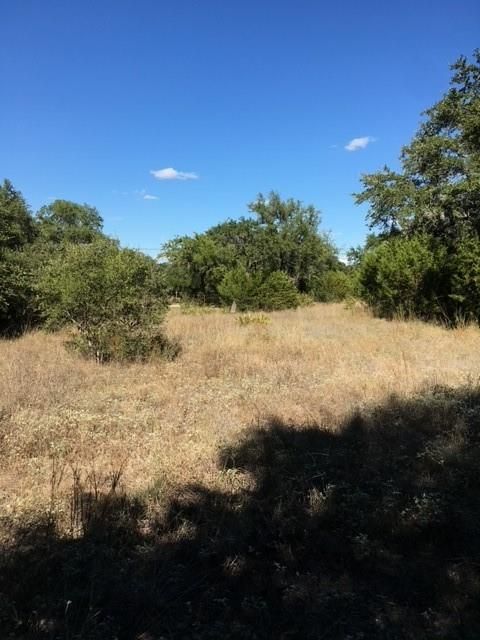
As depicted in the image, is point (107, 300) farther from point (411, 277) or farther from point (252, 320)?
point (411, 277)

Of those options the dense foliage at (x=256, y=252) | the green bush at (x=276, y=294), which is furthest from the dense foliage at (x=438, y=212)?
the dense foliage at (x=256, y=252)

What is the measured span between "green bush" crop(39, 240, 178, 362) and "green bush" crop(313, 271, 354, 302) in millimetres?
22443

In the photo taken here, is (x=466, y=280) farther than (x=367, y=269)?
No

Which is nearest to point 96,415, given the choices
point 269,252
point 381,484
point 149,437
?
point 149,437

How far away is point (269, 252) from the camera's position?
29500 millimetres

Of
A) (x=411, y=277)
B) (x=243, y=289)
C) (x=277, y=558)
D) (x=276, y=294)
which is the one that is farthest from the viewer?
(x=243, y=289)

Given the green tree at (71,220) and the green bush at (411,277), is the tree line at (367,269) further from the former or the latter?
the green tree at (71,220)

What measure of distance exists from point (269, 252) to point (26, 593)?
2772cm

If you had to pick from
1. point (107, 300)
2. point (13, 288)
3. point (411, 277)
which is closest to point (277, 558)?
point (107, 300)

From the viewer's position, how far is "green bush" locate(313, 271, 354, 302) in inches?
1206

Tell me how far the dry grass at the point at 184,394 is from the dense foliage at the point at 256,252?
1868 cm

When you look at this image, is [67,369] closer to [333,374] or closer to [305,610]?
[333,374]

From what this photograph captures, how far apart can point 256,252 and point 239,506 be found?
88.8 feet

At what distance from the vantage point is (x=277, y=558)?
2.96 metres
